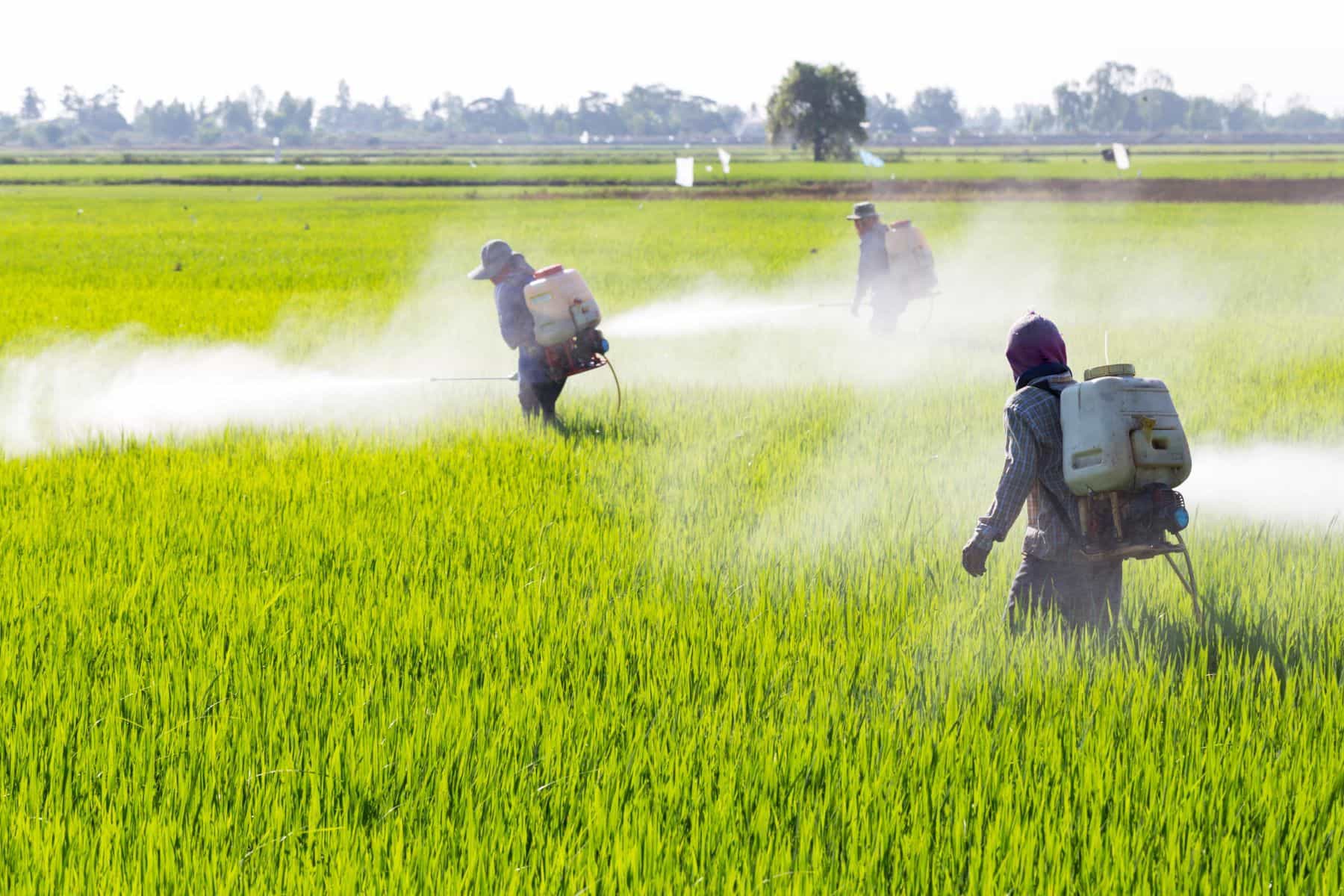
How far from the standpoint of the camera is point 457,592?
509cm

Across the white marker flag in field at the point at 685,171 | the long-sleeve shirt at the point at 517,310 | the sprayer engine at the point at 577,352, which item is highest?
the white marker flag in field at the point at 685,171

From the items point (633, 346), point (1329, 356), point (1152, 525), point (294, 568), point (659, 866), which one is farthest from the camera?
point (633, 346)

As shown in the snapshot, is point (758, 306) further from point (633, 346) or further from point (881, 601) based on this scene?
point (881, 601)

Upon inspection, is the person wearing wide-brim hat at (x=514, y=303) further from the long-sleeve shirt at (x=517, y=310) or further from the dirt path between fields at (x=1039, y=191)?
the dirt path between fields at (x=1039, y=191)

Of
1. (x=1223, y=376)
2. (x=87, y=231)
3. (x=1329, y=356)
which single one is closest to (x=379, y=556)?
(x=1223, y=376)

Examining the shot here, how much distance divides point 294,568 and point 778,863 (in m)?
3.12

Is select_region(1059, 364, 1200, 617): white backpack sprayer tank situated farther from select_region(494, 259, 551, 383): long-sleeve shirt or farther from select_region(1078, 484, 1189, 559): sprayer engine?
Result: select_region(494, 259, 551, 383): long-sleeve shirt

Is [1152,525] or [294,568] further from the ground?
[1152,525]

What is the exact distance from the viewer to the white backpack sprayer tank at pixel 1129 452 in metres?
3.95

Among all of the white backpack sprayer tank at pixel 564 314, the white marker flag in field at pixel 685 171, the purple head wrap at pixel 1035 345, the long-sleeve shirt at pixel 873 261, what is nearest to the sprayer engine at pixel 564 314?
the white backpack sprayer tank at pixel 564 314

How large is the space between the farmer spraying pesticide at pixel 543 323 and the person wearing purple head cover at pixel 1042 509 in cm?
405

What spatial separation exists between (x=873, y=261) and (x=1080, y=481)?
29.2 feet

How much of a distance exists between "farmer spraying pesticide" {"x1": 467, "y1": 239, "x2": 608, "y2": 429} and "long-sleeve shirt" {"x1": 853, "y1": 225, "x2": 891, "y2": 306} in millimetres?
4525

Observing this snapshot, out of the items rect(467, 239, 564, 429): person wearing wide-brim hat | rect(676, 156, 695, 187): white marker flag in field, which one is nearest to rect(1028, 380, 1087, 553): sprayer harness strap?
rect(467, 239, 564, 429): person wearing wide-brim hat
